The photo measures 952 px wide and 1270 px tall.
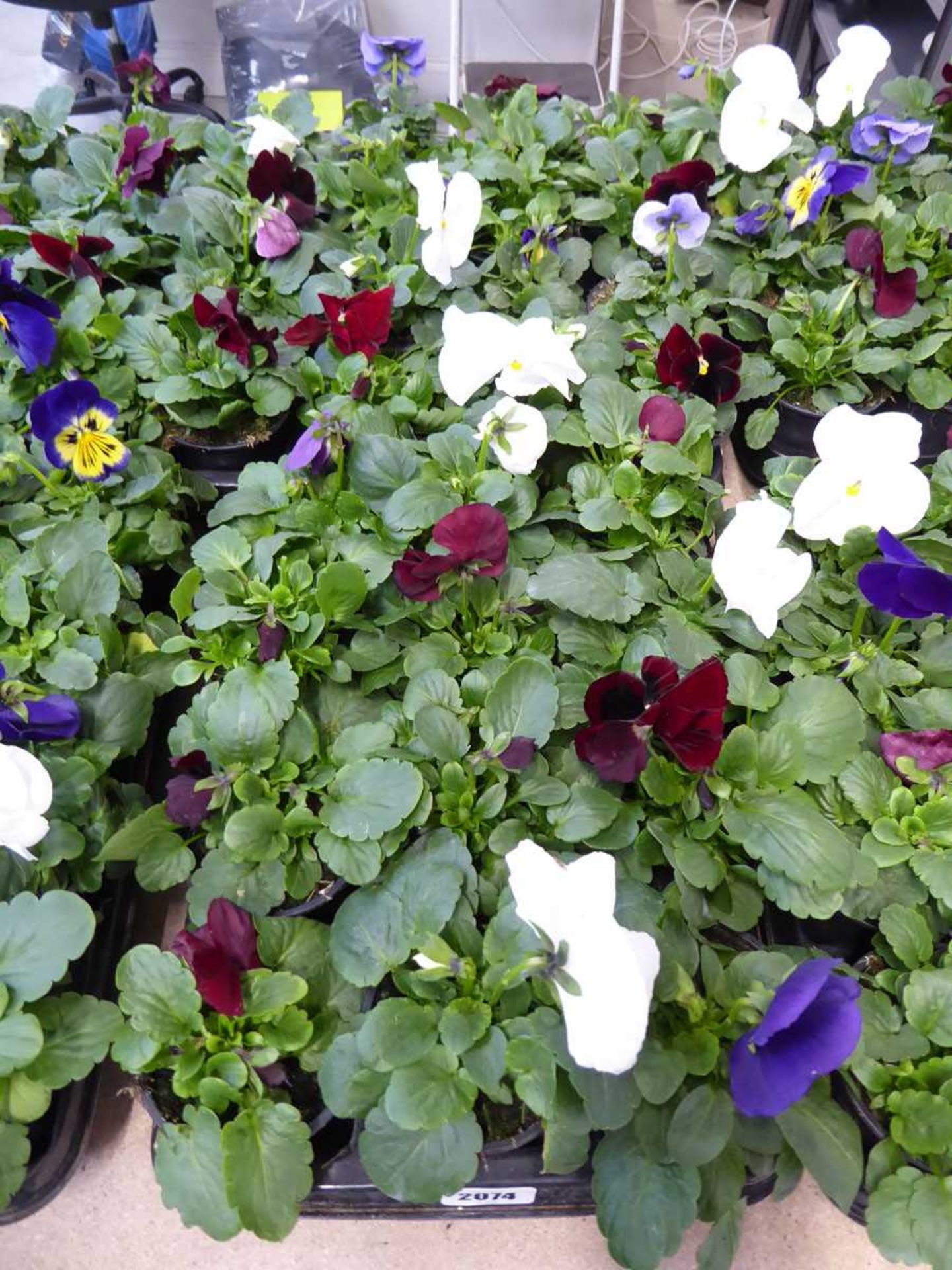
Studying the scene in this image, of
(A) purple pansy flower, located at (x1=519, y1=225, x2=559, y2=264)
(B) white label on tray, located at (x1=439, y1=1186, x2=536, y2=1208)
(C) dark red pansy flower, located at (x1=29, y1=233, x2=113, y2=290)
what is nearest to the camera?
(B) white label on tray, located at (x1=439, y1=1186, x2=536, y2=1208)

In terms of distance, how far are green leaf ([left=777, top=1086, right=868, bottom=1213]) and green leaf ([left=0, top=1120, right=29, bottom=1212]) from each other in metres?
0.59

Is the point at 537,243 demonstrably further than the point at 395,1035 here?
Yes

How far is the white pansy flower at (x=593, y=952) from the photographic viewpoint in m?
0.59

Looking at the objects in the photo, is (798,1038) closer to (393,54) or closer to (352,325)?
(352,325)

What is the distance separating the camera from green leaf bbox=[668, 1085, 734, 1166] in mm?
675

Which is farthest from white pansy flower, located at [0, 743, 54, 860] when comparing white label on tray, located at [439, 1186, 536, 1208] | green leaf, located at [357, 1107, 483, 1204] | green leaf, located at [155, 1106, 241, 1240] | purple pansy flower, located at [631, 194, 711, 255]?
purple pansy flower, located at [631, 194, 711, 255]

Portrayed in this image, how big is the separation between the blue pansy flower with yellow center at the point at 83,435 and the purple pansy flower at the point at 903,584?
83 cm

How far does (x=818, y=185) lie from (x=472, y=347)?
67cm

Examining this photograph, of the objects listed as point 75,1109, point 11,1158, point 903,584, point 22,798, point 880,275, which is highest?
point 880,275

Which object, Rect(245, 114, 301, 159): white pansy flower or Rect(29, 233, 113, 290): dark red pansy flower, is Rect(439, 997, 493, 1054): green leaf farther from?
Rect(245, 114, 301, 159): white pansy flower

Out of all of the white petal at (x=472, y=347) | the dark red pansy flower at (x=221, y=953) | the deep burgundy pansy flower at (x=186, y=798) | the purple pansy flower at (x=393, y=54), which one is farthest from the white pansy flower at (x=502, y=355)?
the purple pansy flower at (x=393, y=54)

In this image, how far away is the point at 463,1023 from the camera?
2.36 feet

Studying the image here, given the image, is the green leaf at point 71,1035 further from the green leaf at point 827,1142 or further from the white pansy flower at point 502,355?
the white pansy flower at point 502,355

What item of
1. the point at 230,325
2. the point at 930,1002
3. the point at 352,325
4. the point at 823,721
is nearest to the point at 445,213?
the point at 352,325
